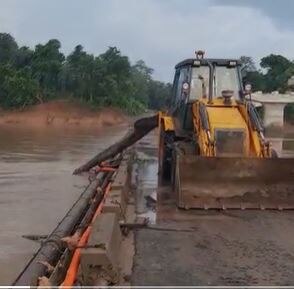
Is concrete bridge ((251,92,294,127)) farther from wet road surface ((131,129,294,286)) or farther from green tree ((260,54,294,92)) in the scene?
wet road surface ((131,129,294,286))

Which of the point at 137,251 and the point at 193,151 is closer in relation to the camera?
the point at 137,251

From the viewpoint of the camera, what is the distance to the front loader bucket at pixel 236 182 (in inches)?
364

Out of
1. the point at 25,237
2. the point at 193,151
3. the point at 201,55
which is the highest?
the point at 201,55

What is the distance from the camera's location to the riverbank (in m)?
48.9

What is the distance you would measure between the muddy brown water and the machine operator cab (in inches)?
113

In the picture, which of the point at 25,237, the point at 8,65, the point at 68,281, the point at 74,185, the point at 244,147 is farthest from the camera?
the point at 8,65

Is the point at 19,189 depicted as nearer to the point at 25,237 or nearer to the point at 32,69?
the point at 25,237

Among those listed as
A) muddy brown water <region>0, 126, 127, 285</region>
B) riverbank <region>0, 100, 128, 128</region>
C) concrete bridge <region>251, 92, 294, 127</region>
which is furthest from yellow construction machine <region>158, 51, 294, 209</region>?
riverbank <region>0, 100, 128, 128</region>

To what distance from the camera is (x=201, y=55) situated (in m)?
11.8

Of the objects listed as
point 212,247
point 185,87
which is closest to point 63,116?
point 185,87

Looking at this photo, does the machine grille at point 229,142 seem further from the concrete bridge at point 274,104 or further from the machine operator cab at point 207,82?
the concrete bridge at point 274,104

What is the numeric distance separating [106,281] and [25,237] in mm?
3313

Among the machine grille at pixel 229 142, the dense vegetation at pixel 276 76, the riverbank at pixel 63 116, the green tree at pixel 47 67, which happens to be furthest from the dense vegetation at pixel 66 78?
the machine grille at pixel 229 142

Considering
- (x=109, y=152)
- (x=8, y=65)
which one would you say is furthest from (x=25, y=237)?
(x=8, y=65)
